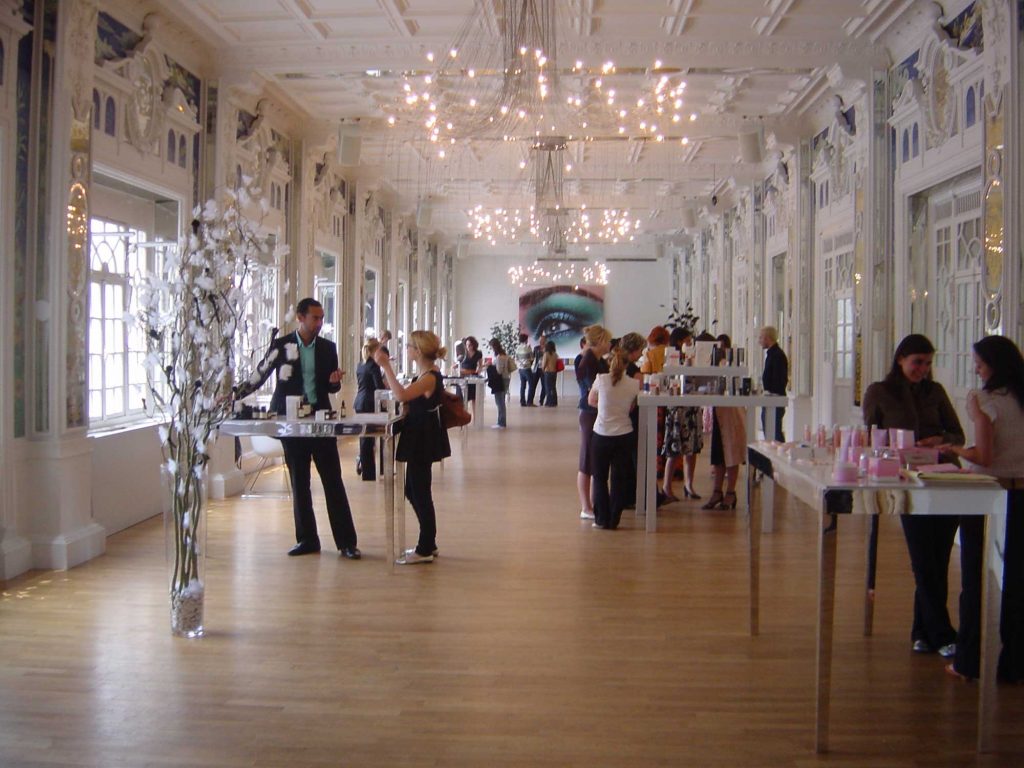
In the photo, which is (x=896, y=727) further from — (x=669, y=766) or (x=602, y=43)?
(x=602, y=43)

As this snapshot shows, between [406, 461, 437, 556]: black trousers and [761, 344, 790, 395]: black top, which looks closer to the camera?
[406, 461, 437, 556]: black trousers

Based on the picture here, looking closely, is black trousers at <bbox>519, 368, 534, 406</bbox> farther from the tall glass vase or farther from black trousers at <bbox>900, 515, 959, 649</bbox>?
black trousers at <bbox>900, 515, 959, 649</bbox>

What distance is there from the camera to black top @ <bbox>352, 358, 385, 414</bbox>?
9.67 m

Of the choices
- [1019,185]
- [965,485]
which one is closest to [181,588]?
[965,485]

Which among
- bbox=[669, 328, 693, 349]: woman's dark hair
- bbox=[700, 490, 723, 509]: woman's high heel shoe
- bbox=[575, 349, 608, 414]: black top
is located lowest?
bbox=[700, 490, 723, 509]: woman's high heel shoe

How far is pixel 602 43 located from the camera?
27.6ft

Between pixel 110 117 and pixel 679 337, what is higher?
pixel 110 117

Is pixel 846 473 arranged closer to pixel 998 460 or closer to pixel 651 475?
pixel 998 460

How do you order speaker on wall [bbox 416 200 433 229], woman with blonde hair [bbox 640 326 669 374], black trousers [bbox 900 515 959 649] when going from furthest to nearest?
speaker on wall [bbox 416 200 433 229] < woman with blonde hair [bbox 640 326 669 374] < black trousers [bbox 900 515 959 649]

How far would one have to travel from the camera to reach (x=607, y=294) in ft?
88.1

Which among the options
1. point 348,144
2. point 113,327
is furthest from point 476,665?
point 348,144

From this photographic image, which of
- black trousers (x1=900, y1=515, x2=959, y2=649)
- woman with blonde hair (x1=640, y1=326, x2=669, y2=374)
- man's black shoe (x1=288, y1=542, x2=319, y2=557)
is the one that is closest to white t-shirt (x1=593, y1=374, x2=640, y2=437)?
woman with blonde hair (x1=640, y1=326, x2=669, y2=374)

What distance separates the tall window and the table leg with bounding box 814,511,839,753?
595 centimetres

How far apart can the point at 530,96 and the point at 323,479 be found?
289 cm
